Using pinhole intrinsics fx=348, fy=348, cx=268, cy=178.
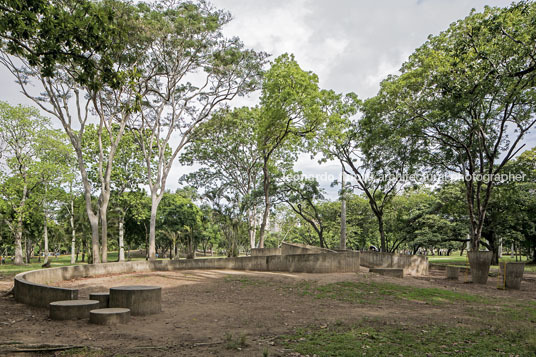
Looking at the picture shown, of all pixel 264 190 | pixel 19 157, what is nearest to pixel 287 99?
pixel 264 190

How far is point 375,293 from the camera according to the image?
11.7m

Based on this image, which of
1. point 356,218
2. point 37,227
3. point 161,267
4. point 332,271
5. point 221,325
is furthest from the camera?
point 37,227

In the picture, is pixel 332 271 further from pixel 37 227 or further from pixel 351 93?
pixel 37 227

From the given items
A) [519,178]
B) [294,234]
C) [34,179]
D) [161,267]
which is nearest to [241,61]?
[161,267]

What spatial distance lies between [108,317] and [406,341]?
5.44m

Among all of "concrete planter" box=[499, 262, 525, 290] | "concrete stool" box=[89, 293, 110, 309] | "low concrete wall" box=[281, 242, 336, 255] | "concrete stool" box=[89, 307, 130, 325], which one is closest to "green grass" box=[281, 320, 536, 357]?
"concrete stool" box=[89, 307, 130, 325]

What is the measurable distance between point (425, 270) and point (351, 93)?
40.0ft

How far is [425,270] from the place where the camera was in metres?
21.9

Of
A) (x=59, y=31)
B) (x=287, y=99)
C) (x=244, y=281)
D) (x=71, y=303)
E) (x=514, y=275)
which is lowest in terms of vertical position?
(x=244, y=281)

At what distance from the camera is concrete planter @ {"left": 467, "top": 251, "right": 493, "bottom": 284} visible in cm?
1633

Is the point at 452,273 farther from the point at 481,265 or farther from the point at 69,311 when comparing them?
the point at 69,311

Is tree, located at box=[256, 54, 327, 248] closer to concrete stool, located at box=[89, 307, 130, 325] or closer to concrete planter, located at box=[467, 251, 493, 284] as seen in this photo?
concrete planter, located at box=[467, 251, 493, 284]

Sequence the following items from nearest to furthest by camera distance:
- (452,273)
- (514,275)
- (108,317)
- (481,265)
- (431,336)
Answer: (431,336), (108,317), (514,275), (481,265), (452,273)

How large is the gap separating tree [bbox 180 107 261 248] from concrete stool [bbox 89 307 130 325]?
694 inches
